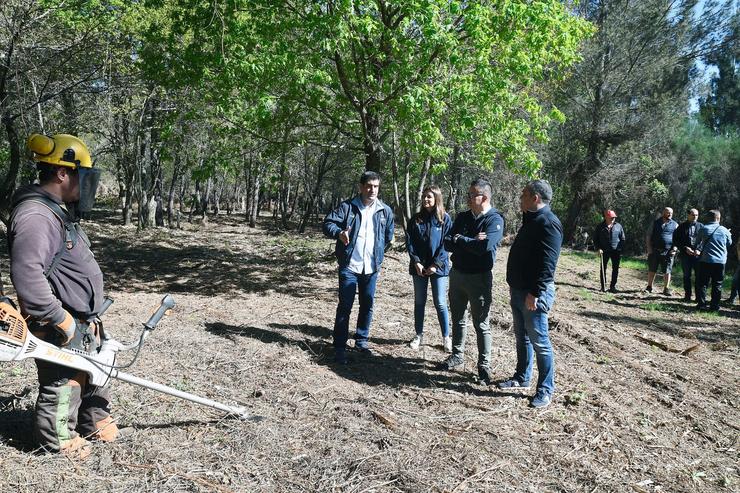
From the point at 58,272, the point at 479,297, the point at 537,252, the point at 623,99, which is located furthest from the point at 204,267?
the point at 623,99

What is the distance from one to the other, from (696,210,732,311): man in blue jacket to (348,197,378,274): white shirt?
795 centimetres

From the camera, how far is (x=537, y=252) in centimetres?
461

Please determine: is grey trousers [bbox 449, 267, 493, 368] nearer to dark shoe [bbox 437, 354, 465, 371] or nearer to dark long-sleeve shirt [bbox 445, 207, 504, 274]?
dark long-sleeve shirt [bbox 445, 207, 504, 274]

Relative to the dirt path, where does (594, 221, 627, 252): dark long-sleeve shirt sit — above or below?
above

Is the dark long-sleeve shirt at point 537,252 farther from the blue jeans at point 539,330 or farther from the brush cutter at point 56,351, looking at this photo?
the brush cutter at point 56,351

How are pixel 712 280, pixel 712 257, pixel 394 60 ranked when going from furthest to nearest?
pixel 712 280 < pixel 712 257 < pixel 394 60

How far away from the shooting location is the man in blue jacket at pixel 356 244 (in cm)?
562

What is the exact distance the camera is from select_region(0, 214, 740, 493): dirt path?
3.46 meters

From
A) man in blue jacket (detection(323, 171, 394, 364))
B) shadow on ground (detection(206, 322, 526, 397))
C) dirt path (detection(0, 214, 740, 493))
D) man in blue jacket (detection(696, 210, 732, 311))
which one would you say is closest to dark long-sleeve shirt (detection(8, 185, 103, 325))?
dirt path (detection(0, 214, 740, 493))

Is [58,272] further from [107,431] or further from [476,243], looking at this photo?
[476,243]

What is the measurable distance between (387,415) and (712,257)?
8.77 metres

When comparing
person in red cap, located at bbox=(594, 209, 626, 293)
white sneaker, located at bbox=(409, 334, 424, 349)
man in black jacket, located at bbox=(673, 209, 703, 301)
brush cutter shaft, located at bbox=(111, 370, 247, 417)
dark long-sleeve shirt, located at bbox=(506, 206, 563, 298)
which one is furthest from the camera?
person in red cap, located at bbox=(594, 209, 626, 293)

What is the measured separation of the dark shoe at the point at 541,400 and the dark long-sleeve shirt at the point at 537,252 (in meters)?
0.89

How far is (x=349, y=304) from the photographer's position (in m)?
5.63
